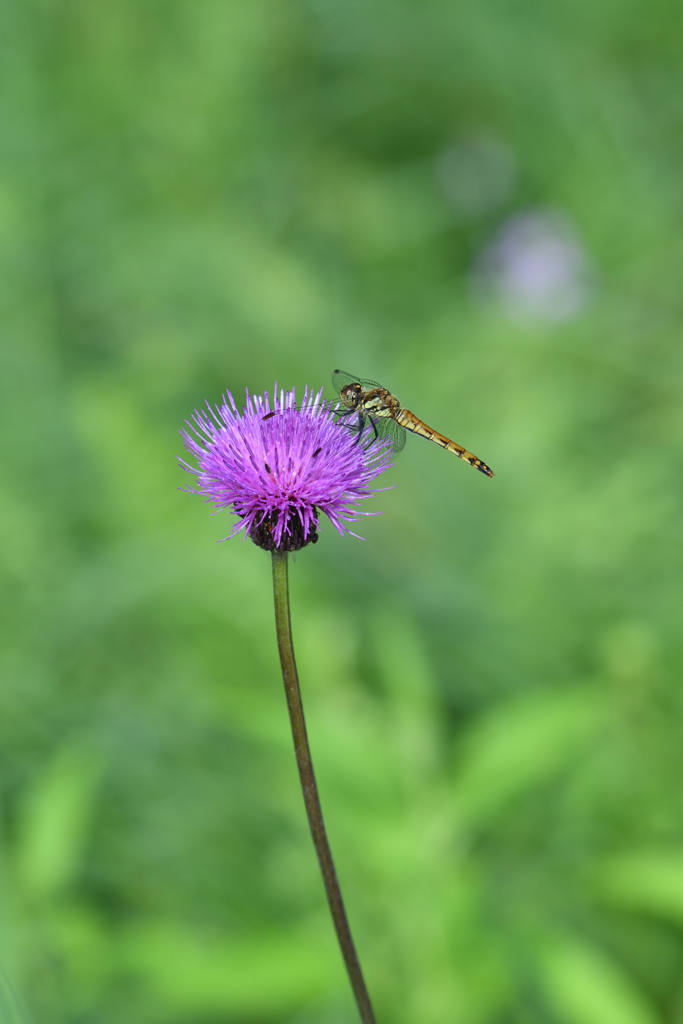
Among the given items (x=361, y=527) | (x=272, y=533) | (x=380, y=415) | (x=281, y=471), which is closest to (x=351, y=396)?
(x=380, y=415)

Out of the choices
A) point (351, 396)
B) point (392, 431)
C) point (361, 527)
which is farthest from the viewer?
point (361, 527)

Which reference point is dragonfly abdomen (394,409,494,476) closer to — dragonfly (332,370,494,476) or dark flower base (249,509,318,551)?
dragonfly (332,370,494,476)

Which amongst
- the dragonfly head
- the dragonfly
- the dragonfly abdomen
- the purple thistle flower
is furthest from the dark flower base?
the dragonfly abdomen

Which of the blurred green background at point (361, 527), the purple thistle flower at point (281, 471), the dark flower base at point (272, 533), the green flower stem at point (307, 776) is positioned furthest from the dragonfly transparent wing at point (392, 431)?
the blurred green background at point (361, 527)

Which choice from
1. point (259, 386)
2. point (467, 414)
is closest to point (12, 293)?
point (259, 386)

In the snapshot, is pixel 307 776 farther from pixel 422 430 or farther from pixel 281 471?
pixel 422 430

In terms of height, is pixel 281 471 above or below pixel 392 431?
below
